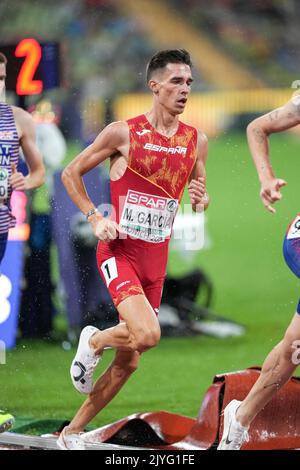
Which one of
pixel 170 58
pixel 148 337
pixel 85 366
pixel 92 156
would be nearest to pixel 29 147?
pixel 92 156

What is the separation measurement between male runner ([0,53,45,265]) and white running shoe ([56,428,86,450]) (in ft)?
4.91

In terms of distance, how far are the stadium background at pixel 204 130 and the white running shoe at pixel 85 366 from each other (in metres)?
1.23

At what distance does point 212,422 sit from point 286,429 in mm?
399

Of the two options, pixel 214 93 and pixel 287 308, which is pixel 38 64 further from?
pixel 214 93

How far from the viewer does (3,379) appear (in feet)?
27.3

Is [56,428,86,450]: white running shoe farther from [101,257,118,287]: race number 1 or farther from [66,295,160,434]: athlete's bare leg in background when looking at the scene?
[101,257,118,287]: race number 1

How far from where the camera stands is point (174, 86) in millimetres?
6199

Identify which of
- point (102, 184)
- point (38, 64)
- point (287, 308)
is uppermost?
point (38, 64)

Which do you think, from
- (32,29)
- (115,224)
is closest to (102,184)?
(115,224)

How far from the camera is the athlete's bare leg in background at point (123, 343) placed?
233 inches

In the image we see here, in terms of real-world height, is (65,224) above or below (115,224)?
below

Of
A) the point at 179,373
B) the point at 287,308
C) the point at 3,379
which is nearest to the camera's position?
the point at 3,379

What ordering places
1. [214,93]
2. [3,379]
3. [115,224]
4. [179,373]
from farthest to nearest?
[214,93] → [179,373] → [3,379] → [115,224]

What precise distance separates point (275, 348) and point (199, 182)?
1.04 metres
